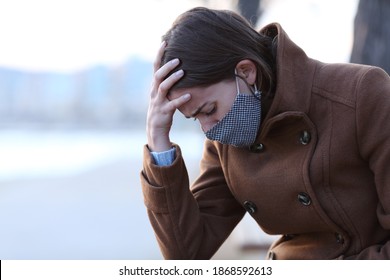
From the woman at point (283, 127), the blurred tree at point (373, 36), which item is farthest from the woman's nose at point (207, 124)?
the blurred tree at point (373, 36)

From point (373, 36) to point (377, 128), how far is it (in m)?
1.98

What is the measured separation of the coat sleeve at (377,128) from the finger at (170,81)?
1.81 ft

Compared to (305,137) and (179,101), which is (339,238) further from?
(179,101)

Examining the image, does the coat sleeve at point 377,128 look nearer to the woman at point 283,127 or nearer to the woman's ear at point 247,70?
the woman at point 283,127

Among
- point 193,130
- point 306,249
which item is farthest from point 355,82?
point 193,130

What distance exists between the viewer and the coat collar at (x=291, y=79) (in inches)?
92.4

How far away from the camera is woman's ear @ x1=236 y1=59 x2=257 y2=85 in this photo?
2348 millimetres

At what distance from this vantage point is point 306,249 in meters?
2.52

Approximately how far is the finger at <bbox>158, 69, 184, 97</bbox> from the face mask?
0.19 meters

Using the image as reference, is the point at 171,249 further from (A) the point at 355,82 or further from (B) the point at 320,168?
(A) the point at 355,82

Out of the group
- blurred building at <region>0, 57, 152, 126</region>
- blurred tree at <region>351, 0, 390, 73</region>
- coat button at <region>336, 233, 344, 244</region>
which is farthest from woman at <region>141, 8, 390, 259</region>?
blurred building at <region>0, 57, 152, 126</region>

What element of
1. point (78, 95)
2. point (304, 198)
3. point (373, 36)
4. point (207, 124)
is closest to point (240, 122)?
Result: point (207, 124)

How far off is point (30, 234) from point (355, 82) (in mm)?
4029

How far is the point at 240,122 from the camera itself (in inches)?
93.0
